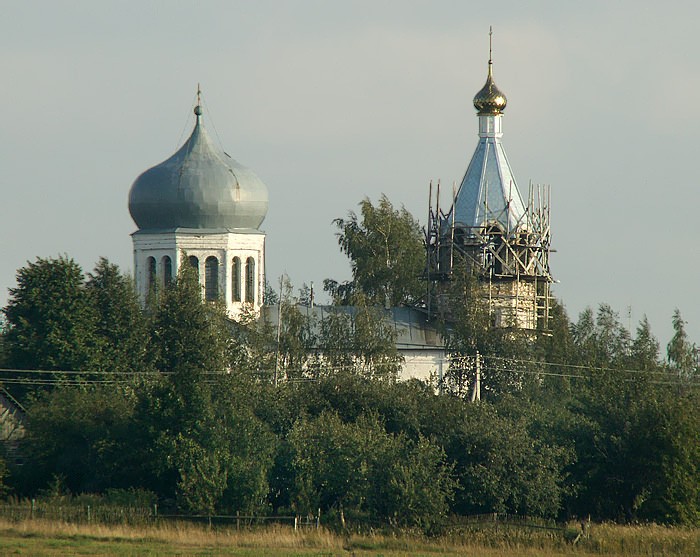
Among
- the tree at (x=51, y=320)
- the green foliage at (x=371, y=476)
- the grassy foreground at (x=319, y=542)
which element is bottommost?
the grassy foreground at (x=319, y=542)

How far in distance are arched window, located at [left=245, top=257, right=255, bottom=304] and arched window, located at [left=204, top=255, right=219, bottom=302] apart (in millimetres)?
910

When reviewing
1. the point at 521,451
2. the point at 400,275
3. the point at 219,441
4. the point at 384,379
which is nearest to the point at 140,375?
the point at 384,379

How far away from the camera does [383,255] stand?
2092 inches

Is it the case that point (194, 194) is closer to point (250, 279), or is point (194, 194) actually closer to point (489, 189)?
point (250, 279)

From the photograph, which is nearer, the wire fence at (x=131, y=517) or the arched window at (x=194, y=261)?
the wire fence at (x=131, y=517)

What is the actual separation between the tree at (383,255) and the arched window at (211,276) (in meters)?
5.28

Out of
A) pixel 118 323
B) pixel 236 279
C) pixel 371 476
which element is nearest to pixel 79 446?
pixel 371 476

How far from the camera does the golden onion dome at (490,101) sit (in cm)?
5019

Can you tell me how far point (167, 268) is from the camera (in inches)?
1890

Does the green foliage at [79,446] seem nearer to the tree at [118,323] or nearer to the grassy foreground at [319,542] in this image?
the grassy foreground at [319,542]

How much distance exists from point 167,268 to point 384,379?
400 inches

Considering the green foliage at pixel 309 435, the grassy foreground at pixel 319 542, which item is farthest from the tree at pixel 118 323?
the grassy foreground at pixel 319 542

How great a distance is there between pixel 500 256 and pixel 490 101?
461 centimetres

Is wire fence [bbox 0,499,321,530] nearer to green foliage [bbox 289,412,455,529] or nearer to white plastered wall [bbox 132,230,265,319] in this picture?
green foliage [bbox 289,412,455,529]
